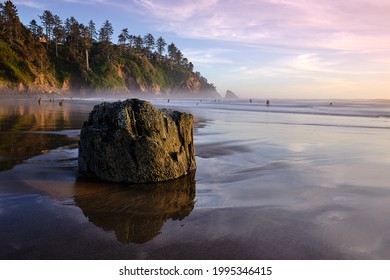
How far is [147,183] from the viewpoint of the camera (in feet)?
23.9

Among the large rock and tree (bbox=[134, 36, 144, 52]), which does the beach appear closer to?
the large rock

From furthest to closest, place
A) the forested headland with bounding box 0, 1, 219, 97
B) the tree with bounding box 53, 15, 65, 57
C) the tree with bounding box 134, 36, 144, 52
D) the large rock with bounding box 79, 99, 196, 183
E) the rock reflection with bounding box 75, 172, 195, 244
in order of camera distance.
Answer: the tree with bounding box 134, 36, 144, 52
the tree with bounding box 53, 15, 65, 57
the forested headland with bounding box 0, 1, 219, 97
the large rock with bounding box 79, 99, 196, 183
the rock reflection with bounding box 75, 172, 195, 244

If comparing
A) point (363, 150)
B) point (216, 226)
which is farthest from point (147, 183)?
point (363, 150)

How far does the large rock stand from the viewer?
7.33 meters

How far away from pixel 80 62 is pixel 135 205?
94.3m

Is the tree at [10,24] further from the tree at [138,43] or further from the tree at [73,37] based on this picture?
the tree at [138,43]

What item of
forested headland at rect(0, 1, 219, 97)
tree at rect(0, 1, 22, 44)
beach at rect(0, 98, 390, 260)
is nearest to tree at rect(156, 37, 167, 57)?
forested headland at rect(0, 1, 219, 97)

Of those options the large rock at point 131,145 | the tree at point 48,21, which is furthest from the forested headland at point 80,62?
the large rock at point 131,145

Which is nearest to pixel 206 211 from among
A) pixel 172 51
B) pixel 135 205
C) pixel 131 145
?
pixel 135 205

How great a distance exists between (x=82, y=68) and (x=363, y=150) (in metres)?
89.1

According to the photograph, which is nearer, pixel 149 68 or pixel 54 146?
pixel 54 146

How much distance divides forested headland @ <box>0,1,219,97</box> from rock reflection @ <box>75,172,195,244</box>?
58.2m
